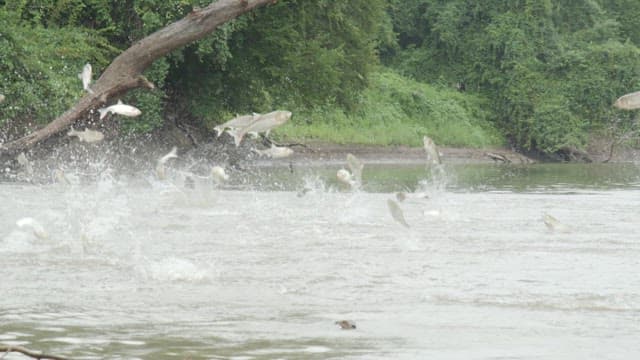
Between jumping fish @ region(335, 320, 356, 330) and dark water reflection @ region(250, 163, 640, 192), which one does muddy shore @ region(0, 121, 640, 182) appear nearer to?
dark water reflection @ region(250, 163, 640, 192)

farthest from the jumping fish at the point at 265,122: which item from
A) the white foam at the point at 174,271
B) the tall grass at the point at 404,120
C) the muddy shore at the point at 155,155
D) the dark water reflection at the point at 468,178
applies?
the tall grass at the point at 404,120

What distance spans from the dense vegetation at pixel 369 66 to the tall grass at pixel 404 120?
0.19ft

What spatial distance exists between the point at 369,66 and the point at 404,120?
11.4 m

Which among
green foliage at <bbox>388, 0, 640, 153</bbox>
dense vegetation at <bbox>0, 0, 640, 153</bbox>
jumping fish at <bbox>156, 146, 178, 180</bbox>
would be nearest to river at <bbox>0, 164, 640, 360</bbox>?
jumping fish at <bbox>156, 146, 178, 180</bbox>

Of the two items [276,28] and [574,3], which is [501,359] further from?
[574,3]

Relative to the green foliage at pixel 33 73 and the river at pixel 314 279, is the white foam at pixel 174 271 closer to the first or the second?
the river at pixel 314 279

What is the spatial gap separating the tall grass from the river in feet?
65.0

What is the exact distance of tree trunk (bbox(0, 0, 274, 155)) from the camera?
33.9 feet

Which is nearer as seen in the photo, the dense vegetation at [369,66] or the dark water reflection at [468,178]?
the dense vegetation at [369,66]

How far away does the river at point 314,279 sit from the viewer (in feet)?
27.5

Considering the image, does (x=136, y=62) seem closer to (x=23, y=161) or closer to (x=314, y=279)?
(x=314, y=279)

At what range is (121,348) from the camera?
8125 mm

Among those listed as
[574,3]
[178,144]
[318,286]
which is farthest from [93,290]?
[574,3]

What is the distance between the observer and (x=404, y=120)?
44.8 metres
